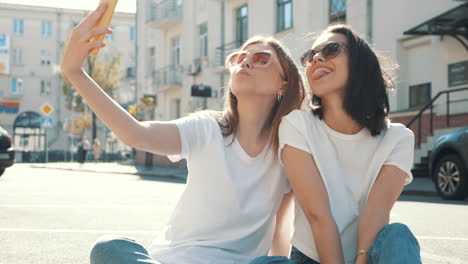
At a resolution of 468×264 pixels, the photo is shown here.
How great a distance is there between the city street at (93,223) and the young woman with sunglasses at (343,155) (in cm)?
228

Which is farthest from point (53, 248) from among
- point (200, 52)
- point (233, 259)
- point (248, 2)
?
point (200, 52)

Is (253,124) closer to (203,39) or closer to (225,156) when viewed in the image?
(225,156)

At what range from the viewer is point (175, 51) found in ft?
115

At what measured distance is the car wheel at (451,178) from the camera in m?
11.0

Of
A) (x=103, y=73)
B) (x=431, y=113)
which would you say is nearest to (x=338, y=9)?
(x=431, y=113)

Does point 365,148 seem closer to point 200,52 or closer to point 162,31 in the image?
point 200,52

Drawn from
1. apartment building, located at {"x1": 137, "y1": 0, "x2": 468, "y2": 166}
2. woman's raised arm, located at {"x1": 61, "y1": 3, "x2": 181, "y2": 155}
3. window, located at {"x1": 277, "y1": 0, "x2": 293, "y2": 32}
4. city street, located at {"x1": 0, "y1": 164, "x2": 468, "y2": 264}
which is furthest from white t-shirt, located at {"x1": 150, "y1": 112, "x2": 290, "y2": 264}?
window, located at {"x1": 277, "y1": 0, "x2": 293, "y2": 32}

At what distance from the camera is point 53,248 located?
5.60 metres

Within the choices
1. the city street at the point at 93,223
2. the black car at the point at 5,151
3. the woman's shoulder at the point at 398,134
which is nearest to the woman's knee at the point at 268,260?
the woman's shoulder at the point at 398,134

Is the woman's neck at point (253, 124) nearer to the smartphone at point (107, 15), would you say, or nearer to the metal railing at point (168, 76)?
the smartphone at point (107, 15)

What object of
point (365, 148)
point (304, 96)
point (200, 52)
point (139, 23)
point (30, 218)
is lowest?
point (30, 218)

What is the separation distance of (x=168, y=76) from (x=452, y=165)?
79.3 ft

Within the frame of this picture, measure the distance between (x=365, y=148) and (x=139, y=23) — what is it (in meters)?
38.3

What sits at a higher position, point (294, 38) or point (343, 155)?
point (294, 38)
